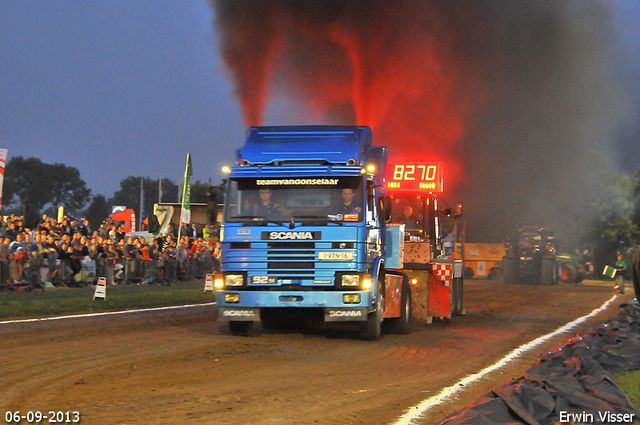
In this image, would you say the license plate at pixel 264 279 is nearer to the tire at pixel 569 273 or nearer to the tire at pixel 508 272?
the tire at pixel 508 272

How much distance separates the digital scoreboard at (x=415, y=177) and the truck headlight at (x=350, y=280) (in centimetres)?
541

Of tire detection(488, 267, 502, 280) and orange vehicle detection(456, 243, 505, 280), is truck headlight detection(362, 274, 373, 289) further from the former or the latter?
tire detection(488, 267, 502, 280)

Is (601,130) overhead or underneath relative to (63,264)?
overhead

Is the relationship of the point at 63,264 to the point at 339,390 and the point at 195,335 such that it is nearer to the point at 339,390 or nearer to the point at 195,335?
the point at 195,335

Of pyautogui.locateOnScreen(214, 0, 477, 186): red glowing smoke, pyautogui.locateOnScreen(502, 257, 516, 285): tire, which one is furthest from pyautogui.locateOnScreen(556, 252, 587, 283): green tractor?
pyautogui.locateOnScreen(214, 0, 477, 186): red glowing smoke

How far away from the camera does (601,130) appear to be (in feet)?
194

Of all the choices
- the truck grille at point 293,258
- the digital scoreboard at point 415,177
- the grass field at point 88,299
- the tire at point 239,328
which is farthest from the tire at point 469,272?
the truck grille at point 293,258

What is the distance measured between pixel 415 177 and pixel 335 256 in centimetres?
578

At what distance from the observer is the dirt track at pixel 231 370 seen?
6.79 m

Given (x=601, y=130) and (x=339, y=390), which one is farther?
(x=601, y=130)

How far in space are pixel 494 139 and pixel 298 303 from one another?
140 feet

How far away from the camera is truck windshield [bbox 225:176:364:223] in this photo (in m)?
11.9

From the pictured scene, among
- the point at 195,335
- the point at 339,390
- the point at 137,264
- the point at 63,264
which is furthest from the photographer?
the point at 137,264

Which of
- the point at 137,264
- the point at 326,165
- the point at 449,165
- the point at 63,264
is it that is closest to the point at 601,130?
the point at 449,165
